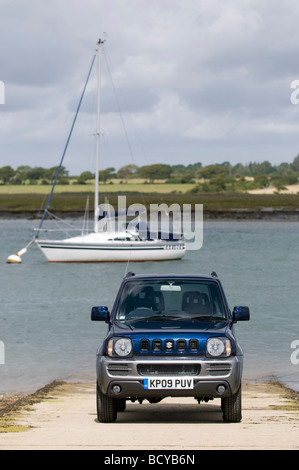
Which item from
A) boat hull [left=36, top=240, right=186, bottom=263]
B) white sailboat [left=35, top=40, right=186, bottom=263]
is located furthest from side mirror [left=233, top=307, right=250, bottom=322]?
boat hull [left=36, top=240, right=186, bottom=263]

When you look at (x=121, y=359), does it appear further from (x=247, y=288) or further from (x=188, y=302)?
(x=247, y=288)

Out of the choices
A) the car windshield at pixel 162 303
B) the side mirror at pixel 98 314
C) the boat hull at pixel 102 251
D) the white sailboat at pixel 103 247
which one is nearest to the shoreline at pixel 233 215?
the boat hull at pixel 102 251

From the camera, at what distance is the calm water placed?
61.9 ft

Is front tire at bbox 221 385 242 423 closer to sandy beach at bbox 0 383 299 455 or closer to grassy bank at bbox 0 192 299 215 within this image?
sandy beach at bbox 0 383 299 455

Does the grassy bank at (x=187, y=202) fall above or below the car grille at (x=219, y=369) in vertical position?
below

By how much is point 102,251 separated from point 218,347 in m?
42.6

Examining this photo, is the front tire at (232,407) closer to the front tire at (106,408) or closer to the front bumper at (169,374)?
the front bumper at (169,374)

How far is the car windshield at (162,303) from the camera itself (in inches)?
426

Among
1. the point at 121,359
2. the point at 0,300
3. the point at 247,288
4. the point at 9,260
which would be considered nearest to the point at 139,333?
the point at 121,359

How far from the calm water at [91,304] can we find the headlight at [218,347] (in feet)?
21.6

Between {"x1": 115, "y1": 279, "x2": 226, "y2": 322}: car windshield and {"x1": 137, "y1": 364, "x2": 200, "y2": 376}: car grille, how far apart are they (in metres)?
0.95

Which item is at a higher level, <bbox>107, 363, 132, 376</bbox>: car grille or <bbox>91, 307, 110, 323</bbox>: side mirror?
<bbox>91, 307, 110, 323</bbox>: side mirror
